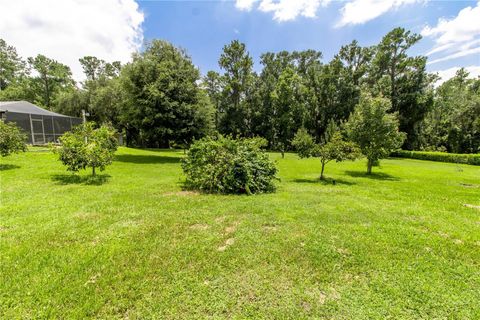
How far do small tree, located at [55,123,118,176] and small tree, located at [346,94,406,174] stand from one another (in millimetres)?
12688

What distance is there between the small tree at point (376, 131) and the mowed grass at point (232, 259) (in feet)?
23.9

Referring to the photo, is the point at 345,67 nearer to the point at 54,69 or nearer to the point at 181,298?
the point at 181,298

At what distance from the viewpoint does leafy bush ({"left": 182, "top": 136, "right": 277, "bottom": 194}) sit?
7328mm

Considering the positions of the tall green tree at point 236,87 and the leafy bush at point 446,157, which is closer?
the leafy bush at point 446,157

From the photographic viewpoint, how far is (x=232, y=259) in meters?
3.37

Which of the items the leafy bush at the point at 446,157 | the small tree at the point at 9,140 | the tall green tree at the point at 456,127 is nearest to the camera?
the small tree at the point at 9,140

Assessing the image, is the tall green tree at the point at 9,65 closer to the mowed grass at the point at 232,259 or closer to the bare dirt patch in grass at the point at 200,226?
the mowed grass at the point at 232,259

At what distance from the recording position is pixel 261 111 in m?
37.8

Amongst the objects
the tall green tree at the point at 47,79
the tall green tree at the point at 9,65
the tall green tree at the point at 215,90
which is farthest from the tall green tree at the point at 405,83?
the tall green tree at the point at 9,65

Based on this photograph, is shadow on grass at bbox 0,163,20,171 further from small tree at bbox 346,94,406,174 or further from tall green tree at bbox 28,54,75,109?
tall green tree at bbox 28,54,75,109

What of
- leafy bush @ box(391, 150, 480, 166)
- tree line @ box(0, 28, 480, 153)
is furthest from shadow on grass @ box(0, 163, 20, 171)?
leafy bush @ box(391, 150, 480, 166)

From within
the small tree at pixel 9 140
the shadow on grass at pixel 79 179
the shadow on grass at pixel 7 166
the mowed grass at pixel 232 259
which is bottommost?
the mowed grass at pixel 232 259

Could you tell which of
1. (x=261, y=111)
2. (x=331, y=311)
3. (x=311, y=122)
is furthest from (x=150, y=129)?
(x=311, y=122)

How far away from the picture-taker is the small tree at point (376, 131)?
13.0 metres
